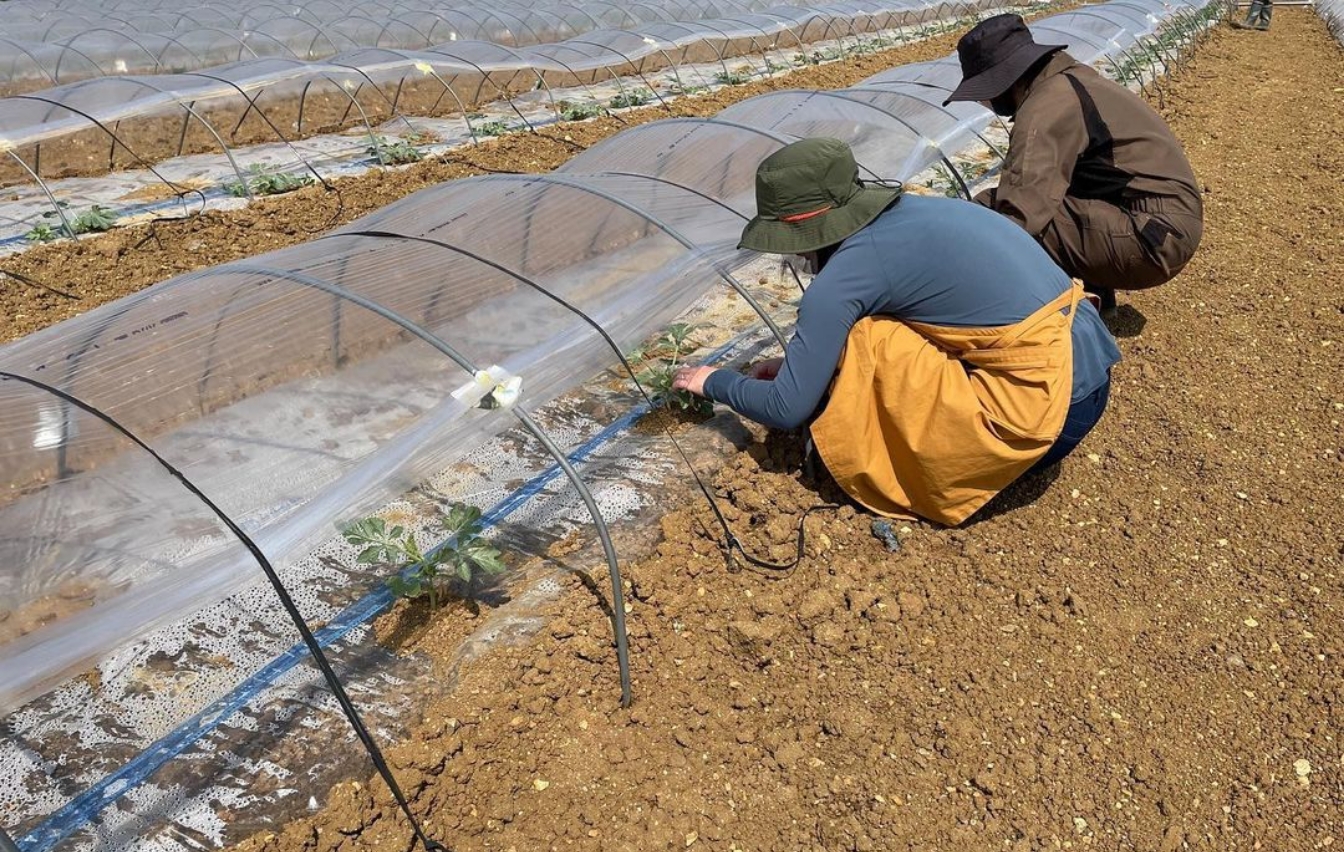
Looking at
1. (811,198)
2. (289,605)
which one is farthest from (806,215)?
(289,605)

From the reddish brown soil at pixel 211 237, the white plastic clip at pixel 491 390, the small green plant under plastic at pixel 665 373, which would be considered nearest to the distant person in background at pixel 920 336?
the small green plant under plastic at pixel 665 373

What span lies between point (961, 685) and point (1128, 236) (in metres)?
2.66

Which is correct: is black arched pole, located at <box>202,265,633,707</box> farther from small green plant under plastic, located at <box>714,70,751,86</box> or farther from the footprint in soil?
small green plant under plastic, located at <box>714,70,751,86</box>

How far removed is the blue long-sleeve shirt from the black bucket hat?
1.28 m

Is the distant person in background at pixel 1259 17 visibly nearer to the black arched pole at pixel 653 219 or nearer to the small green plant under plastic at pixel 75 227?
the black arched pole at pixel 653 219

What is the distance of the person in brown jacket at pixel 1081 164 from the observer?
400cm

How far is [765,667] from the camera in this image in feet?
9.46

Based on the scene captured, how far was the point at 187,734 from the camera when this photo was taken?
101 inches

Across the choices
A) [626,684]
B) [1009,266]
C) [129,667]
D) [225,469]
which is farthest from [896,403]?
[129,667]

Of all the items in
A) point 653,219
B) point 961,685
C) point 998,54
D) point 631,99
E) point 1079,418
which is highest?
point 998,54

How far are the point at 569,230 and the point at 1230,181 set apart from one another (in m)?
6.57

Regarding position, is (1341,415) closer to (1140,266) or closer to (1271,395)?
(1271,395)

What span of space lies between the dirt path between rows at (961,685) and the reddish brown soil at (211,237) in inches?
189

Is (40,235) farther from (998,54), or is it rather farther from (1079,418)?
(1079,418)
